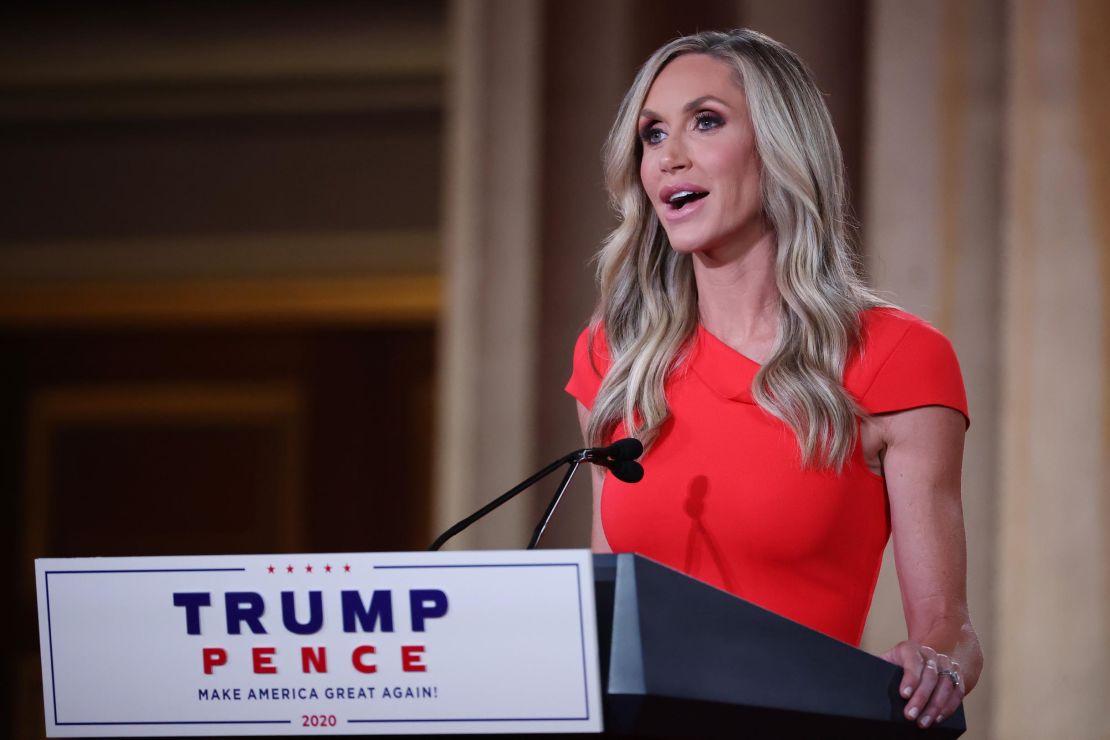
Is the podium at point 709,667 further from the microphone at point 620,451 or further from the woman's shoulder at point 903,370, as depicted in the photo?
the woman's shoulder at point 903,370

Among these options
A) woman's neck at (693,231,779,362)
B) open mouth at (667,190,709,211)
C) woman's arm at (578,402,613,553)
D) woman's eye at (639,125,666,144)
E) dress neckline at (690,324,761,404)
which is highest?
woman's eye at (639,125,666,144)

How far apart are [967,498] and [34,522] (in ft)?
11.2

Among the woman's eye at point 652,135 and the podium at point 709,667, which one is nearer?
the podium at point 709,667

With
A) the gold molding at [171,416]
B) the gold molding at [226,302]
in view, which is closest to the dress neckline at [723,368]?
the gold molding at [226,302]

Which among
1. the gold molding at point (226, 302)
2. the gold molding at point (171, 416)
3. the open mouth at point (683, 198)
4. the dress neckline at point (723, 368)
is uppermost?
the open mouth at point (683, 198)

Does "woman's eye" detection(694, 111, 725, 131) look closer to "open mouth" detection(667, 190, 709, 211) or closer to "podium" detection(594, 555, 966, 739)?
"open mouth" detection(667, 190, 709, 211)

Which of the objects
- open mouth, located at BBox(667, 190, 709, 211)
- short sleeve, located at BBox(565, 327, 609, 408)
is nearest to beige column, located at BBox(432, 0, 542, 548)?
short sleeve, located at BBox(565, 327, 609, 408)

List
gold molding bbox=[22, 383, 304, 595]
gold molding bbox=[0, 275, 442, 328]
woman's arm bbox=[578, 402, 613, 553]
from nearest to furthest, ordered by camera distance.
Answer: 1. woman's arm bbox=[578, 402, 613, 553]
2. gold molding bbox=[0, 275, 442, 328]
3. gold molding bbox=[22, 383, 304, 595]

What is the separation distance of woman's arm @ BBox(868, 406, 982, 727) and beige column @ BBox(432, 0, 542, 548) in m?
1.61

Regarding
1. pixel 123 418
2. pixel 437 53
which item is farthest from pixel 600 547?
pixel 123 418

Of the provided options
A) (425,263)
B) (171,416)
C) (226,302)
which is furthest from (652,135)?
(171,416)

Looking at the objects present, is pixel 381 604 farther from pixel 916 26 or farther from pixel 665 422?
pixel 916 26

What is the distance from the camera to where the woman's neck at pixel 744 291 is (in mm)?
1463

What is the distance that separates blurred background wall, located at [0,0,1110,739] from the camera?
8.28 ft
